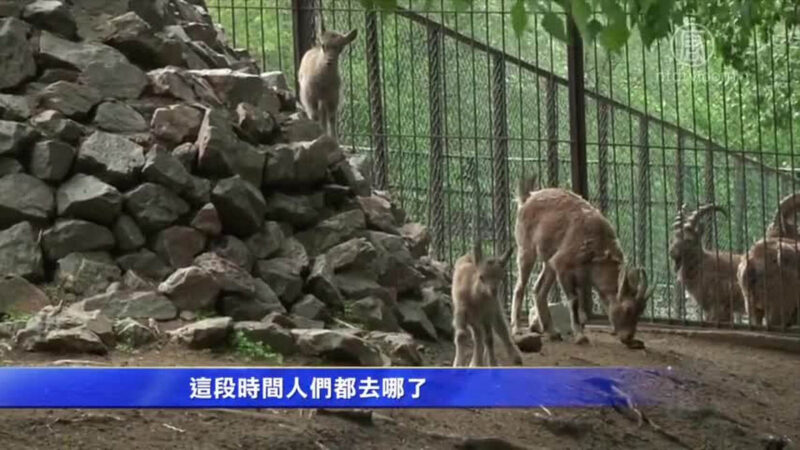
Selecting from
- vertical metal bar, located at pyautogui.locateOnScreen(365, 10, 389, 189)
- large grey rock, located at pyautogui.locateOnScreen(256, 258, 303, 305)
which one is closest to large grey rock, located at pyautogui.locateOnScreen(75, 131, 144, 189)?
large grey rock, located at pyautogui.locateOnScreen(256, 258, 303, 305)

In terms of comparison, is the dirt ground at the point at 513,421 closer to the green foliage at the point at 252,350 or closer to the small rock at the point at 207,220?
the green foliage at the point at 252,350

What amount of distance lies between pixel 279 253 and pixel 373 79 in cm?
383

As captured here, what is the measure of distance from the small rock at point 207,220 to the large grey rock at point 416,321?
4.88 ft

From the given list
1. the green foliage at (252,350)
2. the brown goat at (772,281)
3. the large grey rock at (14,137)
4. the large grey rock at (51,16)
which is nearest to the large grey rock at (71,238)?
the large grey rock at (14,137)

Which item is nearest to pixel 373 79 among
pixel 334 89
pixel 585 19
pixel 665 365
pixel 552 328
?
pixel 334 89

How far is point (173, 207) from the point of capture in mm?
10219

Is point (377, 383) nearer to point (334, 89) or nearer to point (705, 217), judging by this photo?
point (334, 89)

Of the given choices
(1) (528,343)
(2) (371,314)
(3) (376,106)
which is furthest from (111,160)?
(3) (376,106)

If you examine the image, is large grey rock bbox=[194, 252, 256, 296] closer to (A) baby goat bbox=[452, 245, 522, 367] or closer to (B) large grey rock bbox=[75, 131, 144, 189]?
(B) large grey rock bbox=[75, 131, 144, 189]

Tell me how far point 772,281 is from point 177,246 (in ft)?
19.8

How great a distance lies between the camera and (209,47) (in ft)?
40.4

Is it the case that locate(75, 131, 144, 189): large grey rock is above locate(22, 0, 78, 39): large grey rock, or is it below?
below

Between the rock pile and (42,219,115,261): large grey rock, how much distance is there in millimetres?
11

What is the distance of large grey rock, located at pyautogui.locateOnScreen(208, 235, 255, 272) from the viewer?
33.6 ft
